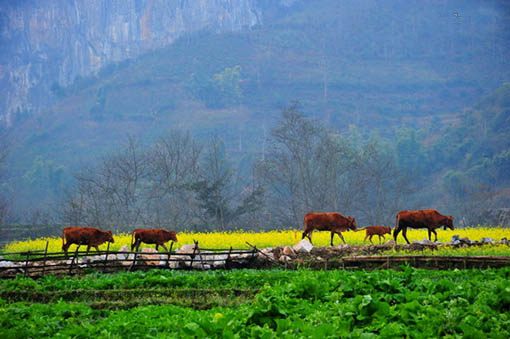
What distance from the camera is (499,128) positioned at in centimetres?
A: 12862

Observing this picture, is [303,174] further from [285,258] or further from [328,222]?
[285,258]

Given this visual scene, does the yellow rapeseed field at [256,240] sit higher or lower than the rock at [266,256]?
higher

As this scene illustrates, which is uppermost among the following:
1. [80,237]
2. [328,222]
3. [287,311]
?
[328,222]

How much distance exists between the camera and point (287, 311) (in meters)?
13.5

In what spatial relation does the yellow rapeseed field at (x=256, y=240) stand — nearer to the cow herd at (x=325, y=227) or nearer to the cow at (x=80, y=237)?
the cow herd at (x=325, y=227)

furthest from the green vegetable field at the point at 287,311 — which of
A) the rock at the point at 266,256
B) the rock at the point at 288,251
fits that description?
the rock at the point at 288,251

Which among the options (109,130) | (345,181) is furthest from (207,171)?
(109,130)

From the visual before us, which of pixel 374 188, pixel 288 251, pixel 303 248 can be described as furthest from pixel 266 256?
pixel 374 188

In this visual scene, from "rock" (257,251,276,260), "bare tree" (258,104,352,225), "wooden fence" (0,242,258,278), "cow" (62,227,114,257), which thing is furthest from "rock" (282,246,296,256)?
"bare tree" (258,104,352,225)

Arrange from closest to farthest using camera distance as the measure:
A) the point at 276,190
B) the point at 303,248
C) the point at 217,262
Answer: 1. the point at 217,262
2. the point at 303,248
3. the point at 276,190

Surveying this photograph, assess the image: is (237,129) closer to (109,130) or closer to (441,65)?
(109,130)

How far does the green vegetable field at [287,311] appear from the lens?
11898 mm

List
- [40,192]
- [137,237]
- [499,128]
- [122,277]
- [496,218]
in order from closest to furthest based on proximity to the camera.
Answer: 1. [122,277]
2. [137,237]
3. [496,218]
4. [499,128]
5. [40,192]

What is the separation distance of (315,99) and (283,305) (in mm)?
162088
